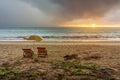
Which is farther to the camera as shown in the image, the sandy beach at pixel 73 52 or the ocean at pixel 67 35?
the ocean at pixel 67 35

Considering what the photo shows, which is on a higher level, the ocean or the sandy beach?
the sandy beach

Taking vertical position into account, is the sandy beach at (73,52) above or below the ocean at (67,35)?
above

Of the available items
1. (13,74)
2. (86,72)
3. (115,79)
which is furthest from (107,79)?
(13,74)

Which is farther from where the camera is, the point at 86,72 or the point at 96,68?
the point at 96,68

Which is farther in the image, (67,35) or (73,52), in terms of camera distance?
(67,35)

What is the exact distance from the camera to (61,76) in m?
8.01

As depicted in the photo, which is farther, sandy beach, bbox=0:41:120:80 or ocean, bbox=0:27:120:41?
ocean, bbox=0:27:120:41

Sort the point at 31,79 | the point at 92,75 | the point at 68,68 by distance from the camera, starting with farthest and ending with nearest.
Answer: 1. the point at 68,68
2. the point at 92,75
3. the point at 31,79

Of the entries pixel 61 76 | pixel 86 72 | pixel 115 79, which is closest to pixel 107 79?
pixel 115 79

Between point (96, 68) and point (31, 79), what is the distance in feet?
12.3

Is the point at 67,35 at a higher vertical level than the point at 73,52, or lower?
lower

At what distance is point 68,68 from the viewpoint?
9430 millimetres

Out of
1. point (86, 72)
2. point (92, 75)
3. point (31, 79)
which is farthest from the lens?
point (86, 72)

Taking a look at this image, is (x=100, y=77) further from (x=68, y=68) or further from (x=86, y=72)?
(x=68, y=68)
